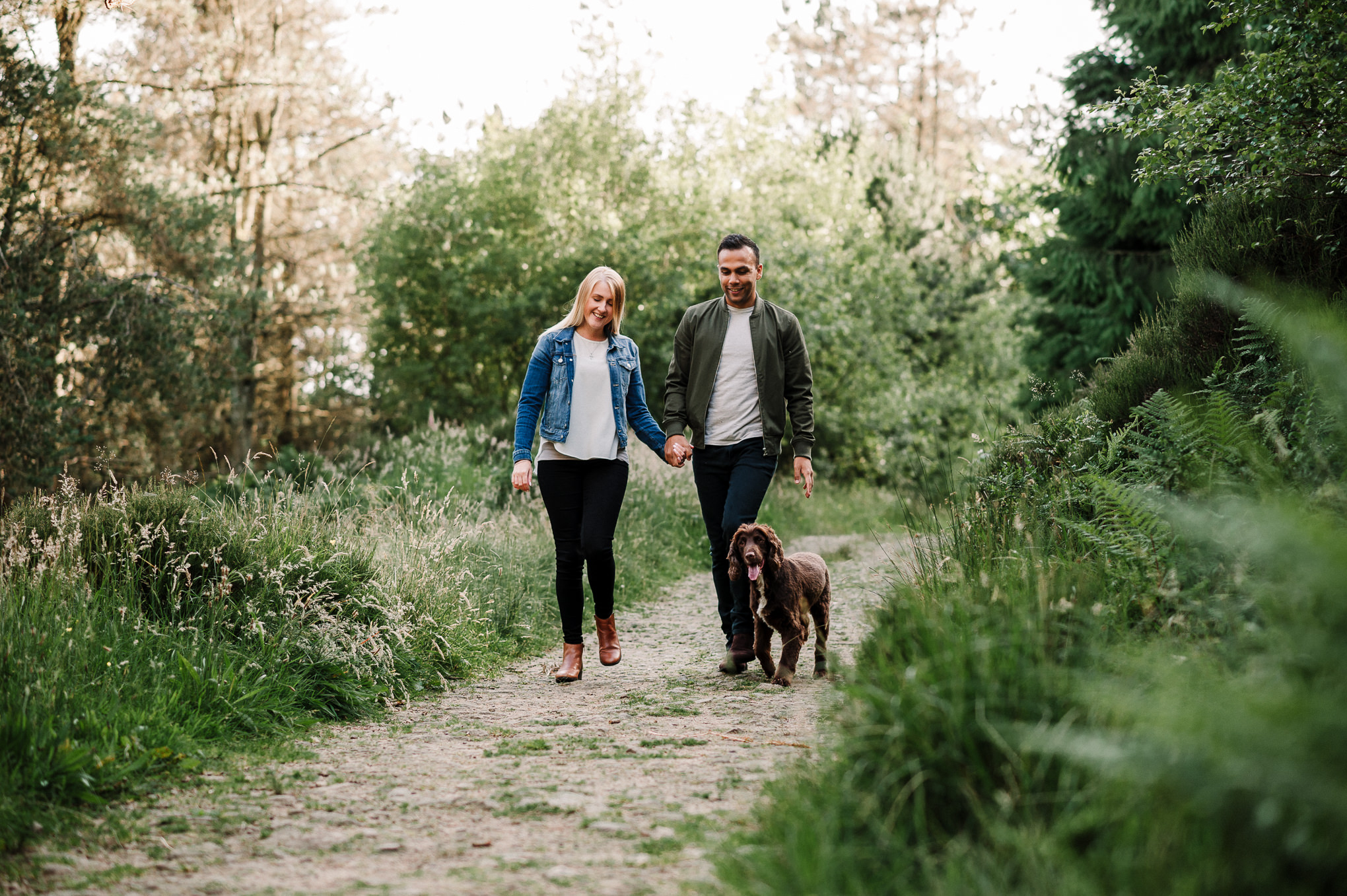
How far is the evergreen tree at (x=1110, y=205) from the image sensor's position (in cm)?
1358

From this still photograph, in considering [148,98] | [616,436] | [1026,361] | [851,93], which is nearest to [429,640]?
[616,436]

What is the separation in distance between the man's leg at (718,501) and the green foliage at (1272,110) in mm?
3062

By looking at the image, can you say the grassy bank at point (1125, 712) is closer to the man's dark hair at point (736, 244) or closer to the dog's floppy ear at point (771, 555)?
the dog's floppy ear at point (771, 555)

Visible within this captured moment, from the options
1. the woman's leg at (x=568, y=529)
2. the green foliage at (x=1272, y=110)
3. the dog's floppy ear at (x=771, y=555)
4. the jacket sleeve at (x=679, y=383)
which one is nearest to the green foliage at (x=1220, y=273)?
the green foliage at (x=1272, y=110)

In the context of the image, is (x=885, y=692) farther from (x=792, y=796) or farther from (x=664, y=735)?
(x=664, y=735)

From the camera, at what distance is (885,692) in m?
3.12

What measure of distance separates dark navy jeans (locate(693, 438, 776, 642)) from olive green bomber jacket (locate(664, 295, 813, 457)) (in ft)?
0.32

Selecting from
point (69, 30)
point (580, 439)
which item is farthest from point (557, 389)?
point (69, 30)

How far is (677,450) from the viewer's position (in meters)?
5.91

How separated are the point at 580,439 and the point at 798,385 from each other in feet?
4.40

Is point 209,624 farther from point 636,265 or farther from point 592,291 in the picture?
point 636,265

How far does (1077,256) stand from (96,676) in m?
13.9

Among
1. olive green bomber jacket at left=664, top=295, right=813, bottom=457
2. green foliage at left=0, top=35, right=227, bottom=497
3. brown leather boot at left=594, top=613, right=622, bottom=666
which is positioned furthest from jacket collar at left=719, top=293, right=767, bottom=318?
green foliage at left=0, top=35, right=227, bottom=497

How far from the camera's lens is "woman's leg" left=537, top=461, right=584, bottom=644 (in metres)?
6.02
